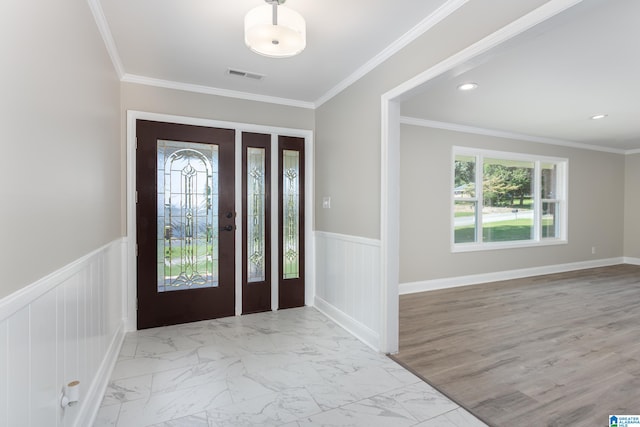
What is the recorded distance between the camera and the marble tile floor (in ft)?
5.96

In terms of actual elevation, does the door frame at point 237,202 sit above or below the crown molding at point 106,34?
below

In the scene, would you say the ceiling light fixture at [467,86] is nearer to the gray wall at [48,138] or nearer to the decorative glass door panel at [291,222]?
the decorative glass door panel at [291,222]

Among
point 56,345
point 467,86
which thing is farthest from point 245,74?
point 56,345

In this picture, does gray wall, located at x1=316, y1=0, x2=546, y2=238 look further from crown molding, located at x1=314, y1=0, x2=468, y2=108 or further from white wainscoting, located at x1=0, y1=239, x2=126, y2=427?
white wainscoting, located at x1=0, y1=239, x2=126, y2=427

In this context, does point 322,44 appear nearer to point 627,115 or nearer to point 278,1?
point 278,1

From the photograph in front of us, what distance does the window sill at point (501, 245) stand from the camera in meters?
4.80

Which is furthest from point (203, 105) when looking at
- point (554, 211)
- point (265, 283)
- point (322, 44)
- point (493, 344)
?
point (554, 211)

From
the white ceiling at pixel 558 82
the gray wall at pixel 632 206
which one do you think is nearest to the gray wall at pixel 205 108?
the white ceiling at pixel 558 82

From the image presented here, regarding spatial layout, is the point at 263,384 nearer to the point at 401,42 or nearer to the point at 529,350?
the point at 529,350

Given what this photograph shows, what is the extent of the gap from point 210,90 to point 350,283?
8.31 feet

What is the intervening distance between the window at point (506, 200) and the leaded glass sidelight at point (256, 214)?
292 centimetres

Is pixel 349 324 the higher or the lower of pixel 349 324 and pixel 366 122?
the lower

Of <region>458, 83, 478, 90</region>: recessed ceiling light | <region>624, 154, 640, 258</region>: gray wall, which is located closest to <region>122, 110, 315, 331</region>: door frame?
<region>458, 83, 478, 90</region>: recessed ceiling light

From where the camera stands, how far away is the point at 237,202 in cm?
351
